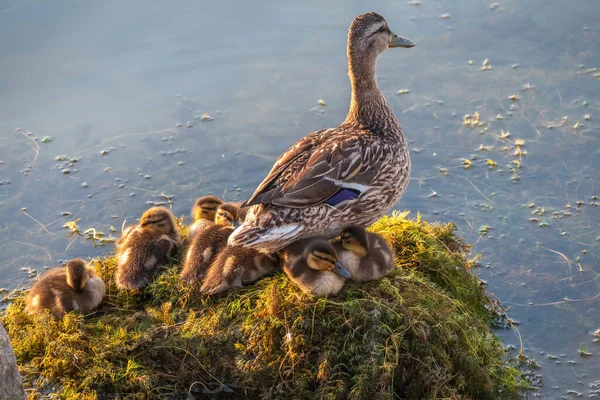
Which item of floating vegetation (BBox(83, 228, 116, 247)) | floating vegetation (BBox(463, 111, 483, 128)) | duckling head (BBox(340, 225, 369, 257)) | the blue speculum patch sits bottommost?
floating vegetation (BBox(463, 111, 483, 128))

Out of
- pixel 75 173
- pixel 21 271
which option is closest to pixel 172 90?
pixel 75 173

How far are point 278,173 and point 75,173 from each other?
2.67 m

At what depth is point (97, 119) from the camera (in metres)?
7.84

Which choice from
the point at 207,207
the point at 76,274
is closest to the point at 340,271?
the point at 207,207

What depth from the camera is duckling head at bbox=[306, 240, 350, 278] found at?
4973 millimetres

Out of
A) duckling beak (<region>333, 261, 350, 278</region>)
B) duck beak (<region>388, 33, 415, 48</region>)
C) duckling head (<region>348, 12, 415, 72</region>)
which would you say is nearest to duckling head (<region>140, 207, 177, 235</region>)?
duckling beak (<region>333, 261, 350, 278</region>)

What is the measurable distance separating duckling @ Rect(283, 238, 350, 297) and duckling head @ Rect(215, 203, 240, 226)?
803mm

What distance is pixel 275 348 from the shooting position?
194 inches

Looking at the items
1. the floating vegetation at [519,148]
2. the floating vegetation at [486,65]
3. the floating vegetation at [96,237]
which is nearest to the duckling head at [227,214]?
the floating vegetation at [96,237]

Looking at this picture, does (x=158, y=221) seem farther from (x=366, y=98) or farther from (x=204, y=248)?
(x=366, y=98)

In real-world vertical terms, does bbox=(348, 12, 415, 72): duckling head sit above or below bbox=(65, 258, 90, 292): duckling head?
above

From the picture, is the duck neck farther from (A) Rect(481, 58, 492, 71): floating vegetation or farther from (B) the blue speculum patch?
(A) Rect(481, 58, 492, 71): floating vegetation

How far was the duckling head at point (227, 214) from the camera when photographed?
5770 millimetres

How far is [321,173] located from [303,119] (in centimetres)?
259
